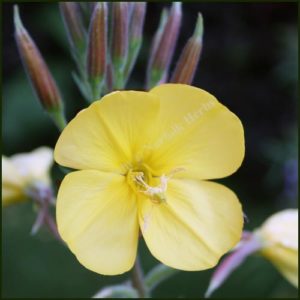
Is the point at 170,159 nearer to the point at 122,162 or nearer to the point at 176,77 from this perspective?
the point at 122,162

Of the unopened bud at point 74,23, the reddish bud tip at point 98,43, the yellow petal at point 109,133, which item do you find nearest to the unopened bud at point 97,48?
the reddish bud tip at point 98,43

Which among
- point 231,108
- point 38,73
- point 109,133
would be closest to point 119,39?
point 38,73

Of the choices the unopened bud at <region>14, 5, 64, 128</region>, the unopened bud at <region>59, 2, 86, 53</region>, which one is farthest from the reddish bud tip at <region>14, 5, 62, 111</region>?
the unopened bud at <region>59, 2, 86, 53</region>

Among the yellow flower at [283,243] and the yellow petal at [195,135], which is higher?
the yellow petal at [195,135]

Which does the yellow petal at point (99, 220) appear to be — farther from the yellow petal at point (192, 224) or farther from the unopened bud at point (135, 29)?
the unopened bud at point (135, 29)

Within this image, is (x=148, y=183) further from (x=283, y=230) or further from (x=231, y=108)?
(x=231, y=108)

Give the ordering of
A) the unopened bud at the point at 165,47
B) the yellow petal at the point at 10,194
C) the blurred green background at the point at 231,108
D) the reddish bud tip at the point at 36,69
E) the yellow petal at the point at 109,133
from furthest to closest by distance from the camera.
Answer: the blurred green background at the point at 231,108 → the yellow petal at the point at 10,194 → the unopened bud at the point at 165,47 → the reddish bud tip at the point at 36,69 → the yellow petal at the point at 109,133

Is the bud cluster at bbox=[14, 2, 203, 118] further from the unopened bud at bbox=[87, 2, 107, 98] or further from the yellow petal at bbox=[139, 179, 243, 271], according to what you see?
the yellow petal at bbox=[139, 179, 243, 271]

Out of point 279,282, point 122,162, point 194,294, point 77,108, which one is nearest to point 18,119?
point 77,108
